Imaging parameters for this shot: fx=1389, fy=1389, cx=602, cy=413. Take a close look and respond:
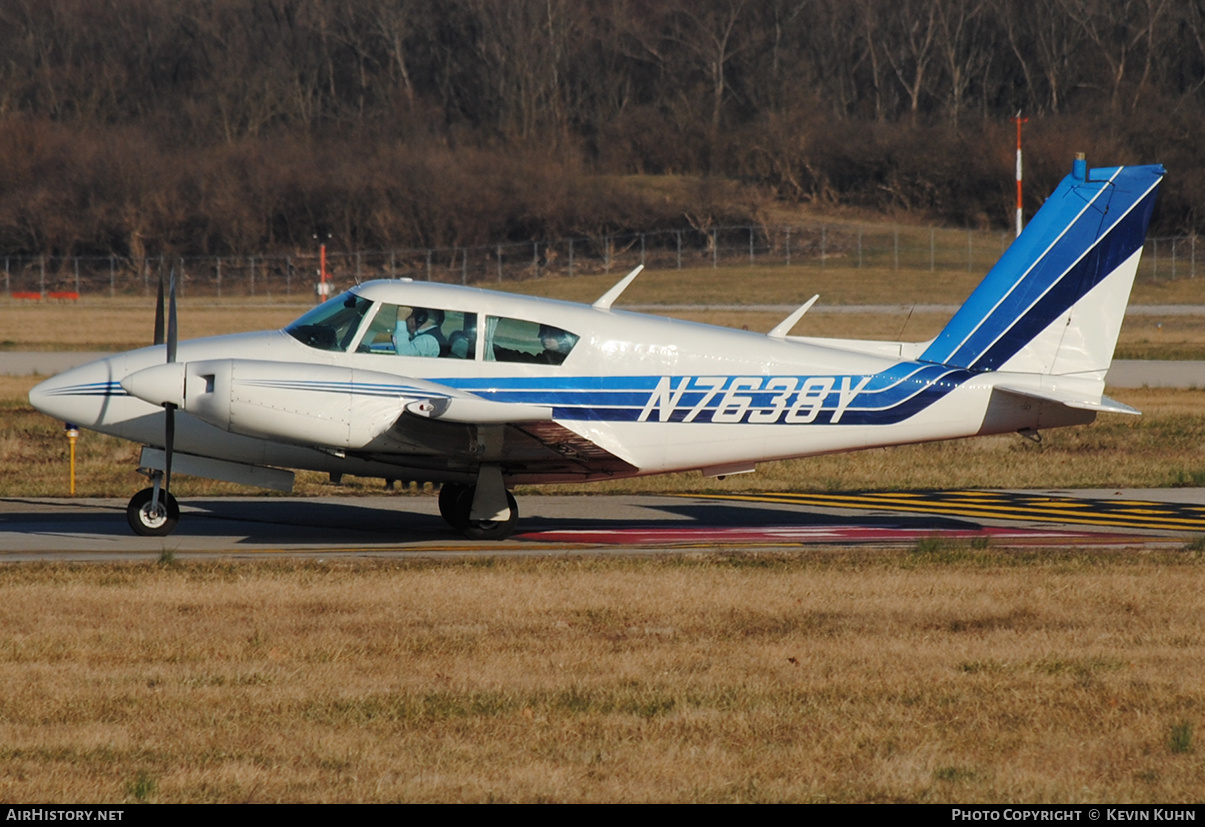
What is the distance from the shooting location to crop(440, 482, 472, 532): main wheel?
14531mm

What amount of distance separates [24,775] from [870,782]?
398 centimetres

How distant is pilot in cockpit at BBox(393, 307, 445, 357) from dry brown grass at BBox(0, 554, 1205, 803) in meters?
2.27

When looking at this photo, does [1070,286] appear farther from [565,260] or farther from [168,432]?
[565,260]

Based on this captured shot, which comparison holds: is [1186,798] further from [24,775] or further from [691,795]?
[24,775]

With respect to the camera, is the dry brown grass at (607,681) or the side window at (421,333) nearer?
the dry brown grass at (607,681)

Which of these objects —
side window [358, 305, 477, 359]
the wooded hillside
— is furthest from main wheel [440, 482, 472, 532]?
the wooded hillside

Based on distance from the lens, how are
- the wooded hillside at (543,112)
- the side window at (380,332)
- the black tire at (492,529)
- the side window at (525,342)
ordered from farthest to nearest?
1. the wooded hillside at (543,112)
2. the black tire at (492,529)
3. the side window at (525,342)
4. the side window at (380,332)

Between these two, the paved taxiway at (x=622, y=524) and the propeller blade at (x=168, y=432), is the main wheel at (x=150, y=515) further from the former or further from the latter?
the propeller blade at (x=168, y=432)

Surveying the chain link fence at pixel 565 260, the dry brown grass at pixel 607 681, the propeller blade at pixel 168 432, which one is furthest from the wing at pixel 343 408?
the chain link fence at pixel 565 260

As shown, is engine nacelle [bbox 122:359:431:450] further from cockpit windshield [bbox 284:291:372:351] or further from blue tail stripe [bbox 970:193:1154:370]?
blue tail stripe [bbox 970:193:1154:370]

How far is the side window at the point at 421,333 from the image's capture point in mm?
13367

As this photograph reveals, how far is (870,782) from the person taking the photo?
21.5 ft

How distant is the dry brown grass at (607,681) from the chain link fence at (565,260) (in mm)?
59266

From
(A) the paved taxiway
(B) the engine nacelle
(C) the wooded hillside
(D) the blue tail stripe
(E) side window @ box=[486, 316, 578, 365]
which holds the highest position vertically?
(C) the wooded hillside
